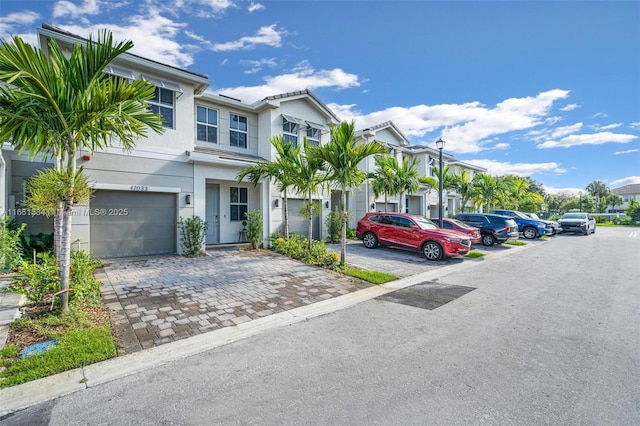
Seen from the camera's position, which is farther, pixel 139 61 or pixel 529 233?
pixel 529 233

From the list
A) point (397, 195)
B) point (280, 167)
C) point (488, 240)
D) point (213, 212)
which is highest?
point (280, 167)

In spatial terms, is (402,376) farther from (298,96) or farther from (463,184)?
(463,184)

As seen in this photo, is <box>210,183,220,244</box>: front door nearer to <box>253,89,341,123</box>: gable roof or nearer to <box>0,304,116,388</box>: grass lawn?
<box>253,89,341,123</box>: gable roof

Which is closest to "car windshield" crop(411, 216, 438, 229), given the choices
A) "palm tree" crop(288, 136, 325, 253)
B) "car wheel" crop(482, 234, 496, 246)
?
"palm tree" crop(288, 136, 325, 253)

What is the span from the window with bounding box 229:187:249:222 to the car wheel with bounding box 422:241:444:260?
7771 millimetres

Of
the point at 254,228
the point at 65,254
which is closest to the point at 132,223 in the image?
the point at 254,228

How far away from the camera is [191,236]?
10086 mm

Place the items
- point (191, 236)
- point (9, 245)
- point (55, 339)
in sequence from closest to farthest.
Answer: point (55, 339) < point (9, 245) < point (191, 236)

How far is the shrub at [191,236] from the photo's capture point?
10070 mm

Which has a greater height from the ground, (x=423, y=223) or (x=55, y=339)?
(x=423, y=223)

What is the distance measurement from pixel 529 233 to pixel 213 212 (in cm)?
1995

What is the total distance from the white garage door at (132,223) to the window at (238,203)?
2750 millimetres

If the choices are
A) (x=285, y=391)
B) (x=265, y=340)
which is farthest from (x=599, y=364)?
(x=265, y=340)

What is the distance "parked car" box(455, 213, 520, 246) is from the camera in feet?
50.2
